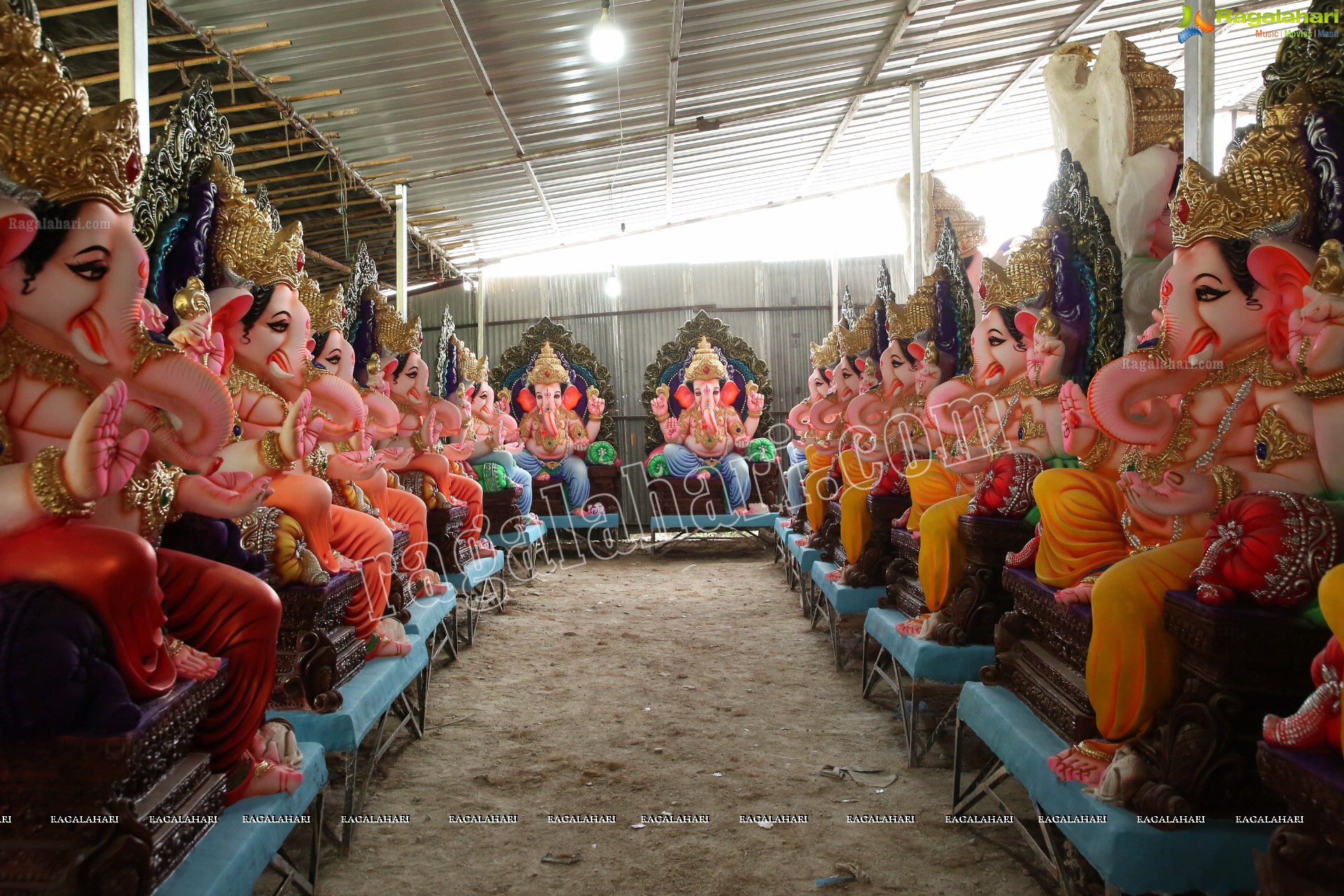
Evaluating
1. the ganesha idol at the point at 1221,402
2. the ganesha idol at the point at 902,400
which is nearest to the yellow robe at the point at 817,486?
the ganesha idol at the point at 902,400

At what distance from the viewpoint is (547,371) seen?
28.3 feet

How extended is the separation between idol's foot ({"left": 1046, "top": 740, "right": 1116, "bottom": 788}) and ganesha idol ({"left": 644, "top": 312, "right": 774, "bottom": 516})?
602cm

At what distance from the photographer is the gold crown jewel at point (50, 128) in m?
1.65

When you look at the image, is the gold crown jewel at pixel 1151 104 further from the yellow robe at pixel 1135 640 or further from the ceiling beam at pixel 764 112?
the ceiling beam at pixel 764 112

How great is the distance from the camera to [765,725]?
3797 millimetres

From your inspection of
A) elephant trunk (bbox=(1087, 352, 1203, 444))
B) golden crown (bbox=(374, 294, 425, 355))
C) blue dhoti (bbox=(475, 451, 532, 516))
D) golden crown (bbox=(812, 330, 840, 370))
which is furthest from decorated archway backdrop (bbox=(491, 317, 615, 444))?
elephant trunk (bbox=(1087, 352, 1203, 444))

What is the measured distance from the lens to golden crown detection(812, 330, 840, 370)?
6.51 meters

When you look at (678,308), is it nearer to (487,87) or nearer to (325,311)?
(487,87)

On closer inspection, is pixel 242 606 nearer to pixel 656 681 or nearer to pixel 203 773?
pixel 203 773

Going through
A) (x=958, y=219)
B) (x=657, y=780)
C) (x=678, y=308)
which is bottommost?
(x=657, y=780)

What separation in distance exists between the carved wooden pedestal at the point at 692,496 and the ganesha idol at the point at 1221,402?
236 inches

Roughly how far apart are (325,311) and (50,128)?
1.92m

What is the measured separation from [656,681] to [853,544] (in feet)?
4.06

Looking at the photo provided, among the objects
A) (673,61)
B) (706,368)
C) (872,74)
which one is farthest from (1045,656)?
(706,368)
